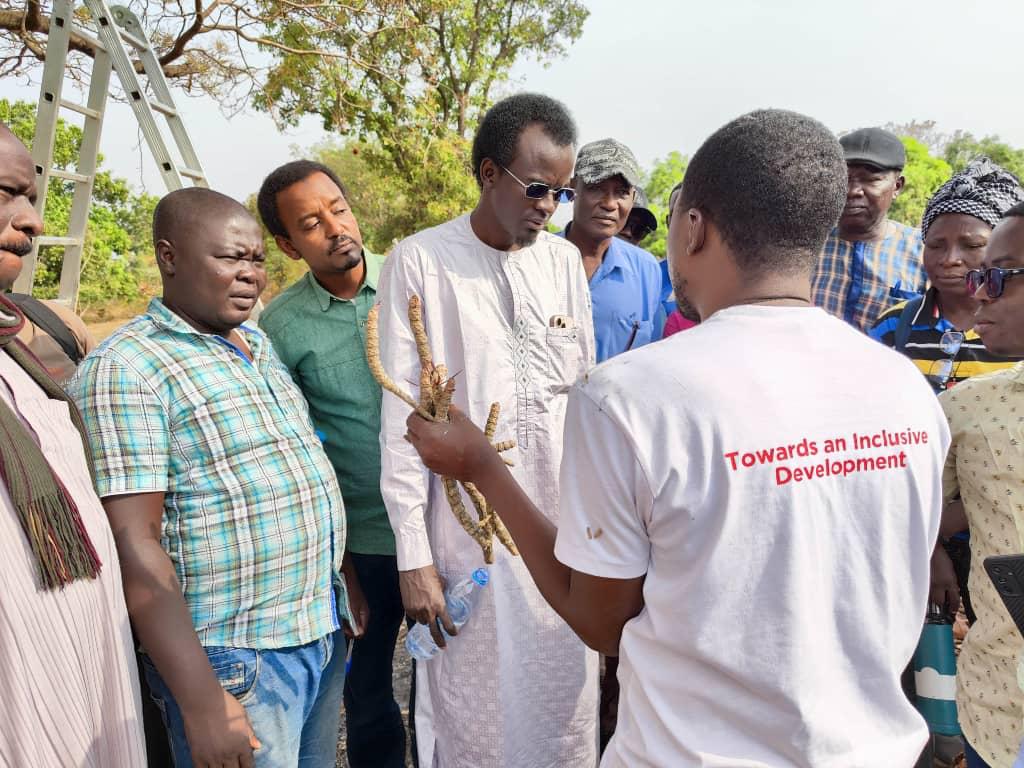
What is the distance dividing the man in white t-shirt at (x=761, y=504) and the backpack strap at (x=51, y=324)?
76.5 inches

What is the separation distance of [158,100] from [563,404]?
17.5 ft

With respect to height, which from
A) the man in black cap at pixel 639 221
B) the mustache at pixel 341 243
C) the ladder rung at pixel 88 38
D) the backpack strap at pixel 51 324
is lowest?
the backpack strap at pixel 51 324

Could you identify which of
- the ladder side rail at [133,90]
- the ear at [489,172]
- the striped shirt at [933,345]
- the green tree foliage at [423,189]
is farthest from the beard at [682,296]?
the green tree foliage at [423,189]

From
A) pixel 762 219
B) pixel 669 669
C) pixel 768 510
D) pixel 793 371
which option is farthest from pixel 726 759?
pixel 762 219

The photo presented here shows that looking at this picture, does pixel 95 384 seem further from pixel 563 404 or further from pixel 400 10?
pixel 400 10

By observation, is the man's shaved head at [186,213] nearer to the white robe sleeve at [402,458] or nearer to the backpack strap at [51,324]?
the white robe sleeve at [402,458]

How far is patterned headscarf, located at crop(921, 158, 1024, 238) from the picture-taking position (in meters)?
2.65

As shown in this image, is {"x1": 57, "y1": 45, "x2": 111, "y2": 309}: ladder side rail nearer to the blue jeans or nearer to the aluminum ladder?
Answer: the aluminum ladder

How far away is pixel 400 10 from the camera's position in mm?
9727

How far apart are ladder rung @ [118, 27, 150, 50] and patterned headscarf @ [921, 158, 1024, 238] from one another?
19.1 feet

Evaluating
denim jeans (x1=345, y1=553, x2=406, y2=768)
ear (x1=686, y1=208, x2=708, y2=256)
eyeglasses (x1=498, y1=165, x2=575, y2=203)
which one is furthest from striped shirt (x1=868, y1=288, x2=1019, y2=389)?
denim jeans (x1=345, y1=553, x2=406, y2=768)

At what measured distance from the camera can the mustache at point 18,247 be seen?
1397mm

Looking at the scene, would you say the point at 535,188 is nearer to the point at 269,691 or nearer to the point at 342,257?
the point at 342,257

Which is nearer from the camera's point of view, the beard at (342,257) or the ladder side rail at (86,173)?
the beard at (342,257)
